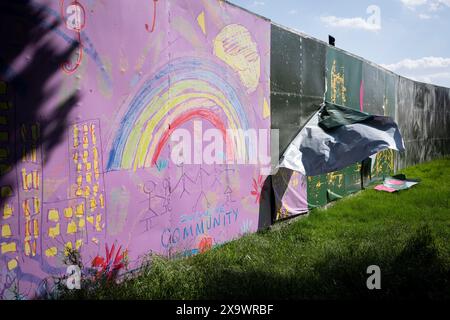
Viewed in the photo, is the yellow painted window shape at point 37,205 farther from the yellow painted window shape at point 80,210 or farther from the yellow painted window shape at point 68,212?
the yellow painted window shape at point 80,210

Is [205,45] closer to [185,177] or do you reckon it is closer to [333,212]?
[185,177]

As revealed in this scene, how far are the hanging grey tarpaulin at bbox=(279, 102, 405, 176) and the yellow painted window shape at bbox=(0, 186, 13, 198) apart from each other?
12.2 feet

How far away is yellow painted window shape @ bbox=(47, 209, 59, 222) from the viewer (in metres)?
3.23

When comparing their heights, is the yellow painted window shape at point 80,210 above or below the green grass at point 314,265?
above

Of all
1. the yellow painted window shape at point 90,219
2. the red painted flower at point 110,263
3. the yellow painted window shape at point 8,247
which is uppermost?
the yellow painted window shape at point 90,219

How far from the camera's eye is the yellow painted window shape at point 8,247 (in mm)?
2947

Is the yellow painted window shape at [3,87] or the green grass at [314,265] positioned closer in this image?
the yellow painted window shape at [3,87]

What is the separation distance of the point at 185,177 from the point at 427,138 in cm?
1396

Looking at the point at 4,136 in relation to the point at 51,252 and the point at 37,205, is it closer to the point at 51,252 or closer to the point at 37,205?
the point at 37,205

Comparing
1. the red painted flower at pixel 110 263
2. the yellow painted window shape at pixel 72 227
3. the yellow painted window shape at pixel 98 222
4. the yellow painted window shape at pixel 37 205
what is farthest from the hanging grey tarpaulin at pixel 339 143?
the yellow painted window shape at pixel 37 205

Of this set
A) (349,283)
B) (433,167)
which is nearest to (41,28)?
(349,283)

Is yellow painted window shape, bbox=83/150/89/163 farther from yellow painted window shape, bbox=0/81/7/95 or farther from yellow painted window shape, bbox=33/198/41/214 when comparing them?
yellow painted window shape, bbox=0/81/7/95

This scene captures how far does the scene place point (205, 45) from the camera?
473 centimetres

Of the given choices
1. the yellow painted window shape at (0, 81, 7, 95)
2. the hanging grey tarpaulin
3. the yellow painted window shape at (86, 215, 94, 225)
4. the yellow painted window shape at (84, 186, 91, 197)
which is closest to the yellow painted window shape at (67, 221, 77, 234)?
the yellow painted window shape at (86, 215, 94, 225)
